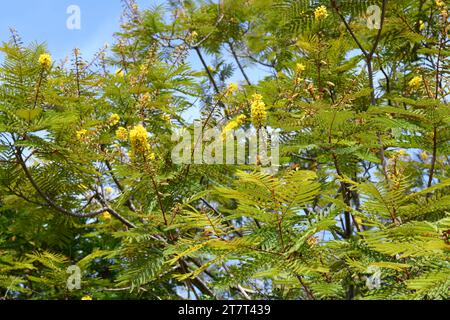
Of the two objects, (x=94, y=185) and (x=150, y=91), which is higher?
(x=150, y=91)

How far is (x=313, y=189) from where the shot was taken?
1.69m

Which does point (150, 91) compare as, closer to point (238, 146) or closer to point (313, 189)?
point (238, 146)

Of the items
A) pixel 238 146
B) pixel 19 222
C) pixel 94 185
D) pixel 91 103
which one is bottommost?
pixel 19 222

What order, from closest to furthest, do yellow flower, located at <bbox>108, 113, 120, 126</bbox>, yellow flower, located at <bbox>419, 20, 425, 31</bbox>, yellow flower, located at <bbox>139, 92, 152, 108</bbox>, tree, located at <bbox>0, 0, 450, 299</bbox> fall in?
tree, located at <bbox>0, 0, 450, 299</bbox>, yellow flower, located at <bbox>108, 113, 120, 126</bbox>, yellow flower, located at <bbox>139, 92, 152, 108</bbox>, yellow flower, located at <bbox>419, 20, 425, 31</bbox>

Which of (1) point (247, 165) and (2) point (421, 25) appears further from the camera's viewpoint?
(2) point (421, 25)

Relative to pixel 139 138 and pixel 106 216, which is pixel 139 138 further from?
pixel 106 216

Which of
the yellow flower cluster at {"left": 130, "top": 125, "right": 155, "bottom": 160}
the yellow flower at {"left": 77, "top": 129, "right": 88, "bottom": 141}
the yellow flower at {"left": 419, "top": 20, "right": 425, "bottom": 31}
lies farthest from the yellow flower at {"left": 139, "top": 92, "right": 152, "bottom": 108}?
the yellow flower at {"left": 419, "top": 20, "right": 425, "bottom": 31}

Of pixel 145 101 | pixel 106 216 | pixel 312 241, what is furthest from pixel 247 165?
pixel 106 216

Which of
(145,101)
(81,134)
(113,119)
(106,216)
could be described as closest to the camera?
(81,134)

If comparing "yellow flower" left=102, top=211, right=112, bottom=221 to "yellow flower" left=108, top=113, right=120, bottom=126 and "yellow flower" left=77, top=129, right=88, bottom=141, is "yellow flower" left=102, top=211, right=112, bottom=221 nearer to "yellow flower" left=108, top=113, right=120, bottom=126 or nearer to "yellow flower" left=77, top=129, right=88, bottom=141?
"yellow flower" left=108, top=113, right=120, bottom=126
